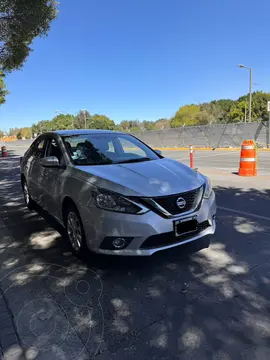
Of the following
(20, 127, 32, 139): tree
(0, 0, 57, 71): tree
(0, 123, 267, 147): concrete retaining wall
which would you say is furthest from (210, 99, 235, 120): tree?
(20, 127, 32, 139): tree

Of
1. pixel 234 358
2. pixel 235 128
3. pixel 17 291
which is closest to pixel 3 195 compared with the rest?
pixel 17 291

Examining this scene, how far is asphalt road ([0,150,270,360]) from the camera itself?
2.32 metres

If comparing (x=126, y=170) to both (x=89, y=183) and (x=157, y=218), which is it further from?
(x=157, y=218)

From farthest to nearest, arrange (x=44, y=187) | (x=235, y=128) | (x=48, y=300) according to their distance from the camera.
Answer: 1. (x=235, y=128)
2. (x=44, y=187)
3. (x=48, y=300)

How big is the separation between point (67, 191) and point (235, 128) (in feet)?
80.1

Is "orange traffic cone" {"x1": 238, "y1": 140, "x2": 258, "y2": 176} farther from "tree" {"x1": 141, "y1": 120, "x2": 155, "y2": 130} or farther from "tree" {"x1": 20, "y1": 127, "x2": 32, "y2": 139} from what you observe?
"tree" {"x1": 20, "y1": 127, "x2": 32, "y2": 139}

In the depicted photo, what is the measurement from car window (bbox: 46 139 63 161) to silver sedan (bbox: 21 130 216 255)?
3 cm

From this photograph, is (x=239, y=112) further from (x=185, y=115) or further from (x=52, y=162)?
(x=52, y=162)

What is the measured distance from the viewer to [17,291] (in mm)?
3164

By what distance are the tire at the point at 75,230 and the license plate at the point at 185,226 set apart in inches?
43.6

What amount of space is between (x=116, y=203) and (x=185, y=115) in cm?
7686

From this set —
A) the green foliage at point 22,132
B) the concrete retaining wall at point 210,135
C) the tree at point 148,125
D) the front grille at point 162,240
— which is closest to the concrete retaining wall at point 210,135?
the concrete retaining wall at point 210,135

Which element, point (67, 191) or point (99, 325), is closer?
point (99, 325)

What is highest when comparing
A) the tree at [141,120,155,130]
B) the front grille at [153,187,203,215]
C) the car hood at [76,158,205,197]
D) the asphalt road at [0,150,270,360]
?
the tree at [141,120,155,130]
